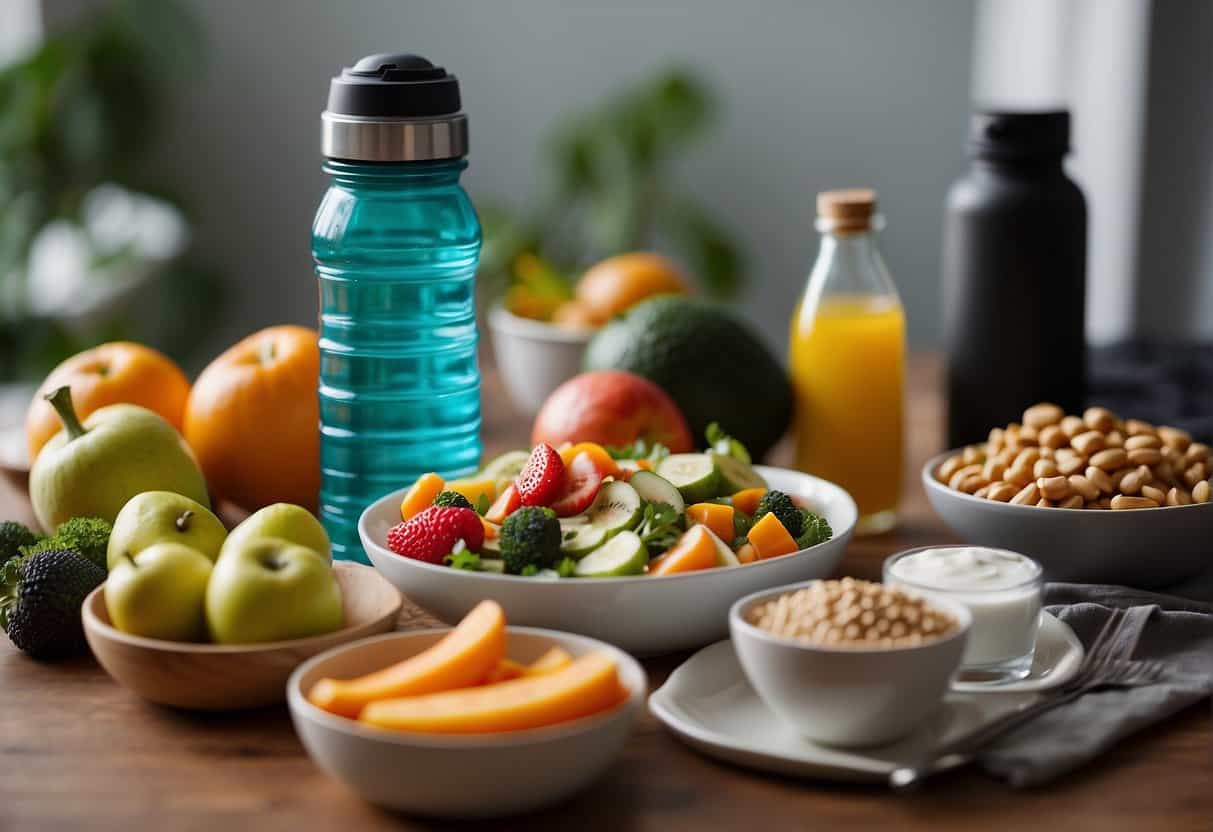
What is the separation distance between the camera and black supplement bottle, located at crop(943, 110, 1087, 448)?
139cm

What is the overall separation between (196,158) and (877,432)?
2953mm

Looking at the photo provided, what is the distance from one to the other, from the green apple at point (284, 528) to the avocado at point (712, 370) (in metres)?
0.53

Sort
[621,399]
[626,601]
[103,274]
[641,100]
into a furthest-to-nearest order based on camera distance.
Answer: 1. [641,100]
2. [103,274]
3. [621,399]
4. [626,601]

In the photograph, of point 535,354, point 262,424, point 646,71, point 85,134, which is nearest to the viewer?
point 262,424

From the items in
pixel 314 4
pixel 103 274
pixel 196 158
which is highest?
pixel 314 4

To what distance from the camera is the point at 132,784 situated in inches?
34.0

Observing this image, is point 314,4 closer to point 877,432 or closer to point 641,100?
point 641,100

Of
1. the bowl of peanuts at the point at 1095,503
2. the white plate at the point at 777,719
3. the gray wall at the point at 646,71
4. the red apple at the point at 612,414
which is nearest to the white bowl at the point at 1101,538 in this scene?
the bowl of peanuts at the point at 1095,503

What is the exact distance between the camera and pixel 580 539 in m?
1.05

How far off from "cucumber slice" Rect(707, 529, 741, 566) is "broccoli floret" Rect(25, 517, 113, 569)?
0.51 meters

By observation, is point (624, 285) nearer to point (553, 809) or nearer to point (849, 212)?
point (849, 212)

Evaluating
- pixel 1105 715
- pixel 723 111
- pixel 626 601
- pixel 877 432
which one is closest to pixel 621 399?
pixel 877 432

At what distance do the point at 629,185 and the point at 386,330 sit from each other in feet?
7.89

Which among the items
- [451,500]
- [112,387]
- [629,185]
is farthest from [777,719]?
[629,185]
